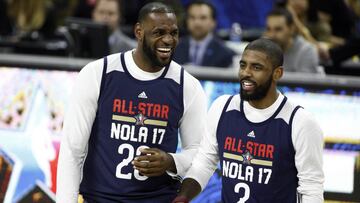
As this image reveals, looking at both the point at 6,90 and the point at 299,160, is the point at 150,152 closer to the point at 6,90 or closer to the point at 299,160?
the point at 299,160

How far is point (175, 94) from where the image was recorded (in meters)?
4.98

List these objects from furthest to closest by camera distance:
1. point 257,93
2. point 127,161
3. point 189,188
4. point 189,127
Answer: point 189,127, point 127,161, point 189,188, point 257,93

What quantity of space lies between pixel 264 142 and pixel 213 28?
4542 millimetres

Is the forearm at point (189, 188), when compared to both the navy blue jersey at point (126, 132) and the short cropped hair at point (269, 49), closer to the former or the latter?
the navy blue jersey at point (126, 132)

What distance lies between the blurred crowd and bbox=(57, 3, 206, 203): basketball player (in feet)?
10.5

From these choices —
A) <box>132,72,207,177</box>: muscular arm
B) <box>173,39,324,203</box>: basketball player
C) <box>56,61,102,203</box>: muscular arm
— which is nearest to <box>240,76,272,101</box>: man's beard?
<box>173,39,324,203</box>: basketball player

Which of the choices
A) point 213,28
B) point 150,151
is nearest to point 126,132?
point 150,151

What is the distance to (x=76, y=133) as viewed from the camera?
482 centimetres

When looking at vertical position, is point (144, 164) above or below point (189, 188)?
above

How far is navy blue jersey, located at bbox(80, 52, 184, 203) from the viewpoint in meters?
4.90

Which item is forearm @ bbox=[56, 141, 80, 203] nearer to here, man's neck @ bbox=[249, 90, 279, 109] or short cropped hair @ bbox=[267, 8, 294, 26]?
man's neck @ bbox=[249, 90, 279, 109]

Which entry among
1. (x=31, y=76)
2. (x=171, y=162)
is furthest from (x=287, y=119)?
(x=31, y=76)

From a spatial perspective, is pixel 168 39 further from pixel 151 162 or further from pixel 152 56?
pixel 151 162

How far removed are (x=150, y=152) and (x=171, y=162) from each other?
17cm
